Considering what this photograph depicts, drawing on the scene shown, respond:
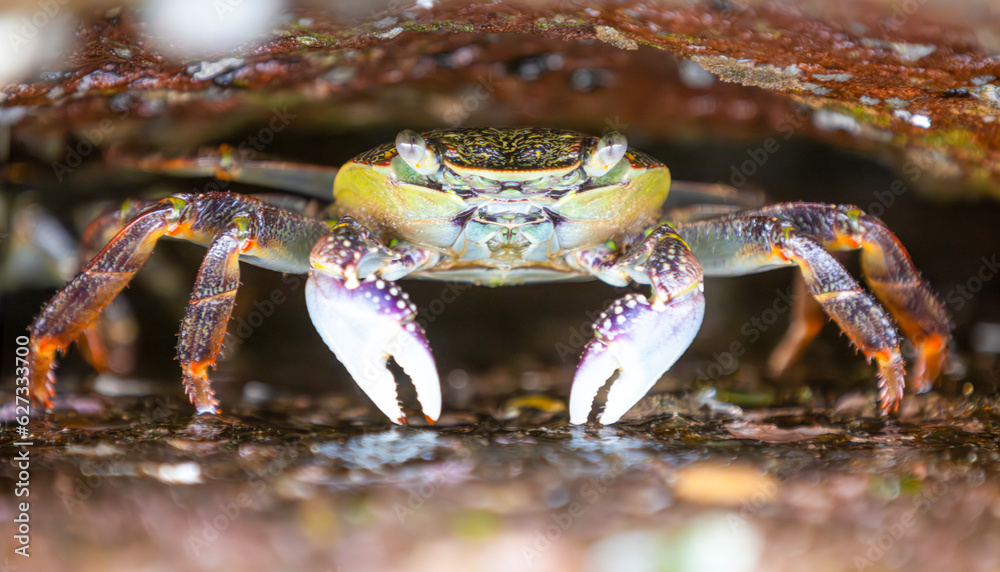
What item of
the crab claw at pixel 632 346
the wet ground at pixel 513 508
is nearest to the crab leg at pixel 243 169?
the wet ground at pixel 513 508

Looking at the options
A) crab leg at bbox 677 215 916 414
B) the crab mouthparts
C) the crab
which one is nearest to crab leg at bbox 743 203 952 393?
the crab

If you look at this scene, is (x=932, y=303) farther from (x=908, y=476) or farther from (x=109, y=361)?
(x=109, y=361)

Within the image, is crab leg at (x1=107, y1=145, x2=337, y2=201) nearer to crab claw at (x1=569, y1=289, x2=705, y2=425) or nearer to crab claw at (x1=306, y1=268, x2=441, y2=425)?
crab claw at (x1=306, y1=268, x2=441, y2=425)

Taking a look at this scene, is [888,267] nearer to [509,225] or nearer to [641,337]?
[641,337]

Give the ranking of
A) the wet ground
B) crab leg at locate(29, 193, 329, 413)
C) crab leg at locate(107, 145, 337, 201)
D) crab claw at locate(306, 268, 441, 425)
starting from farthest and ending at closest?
crab leg at locate(107, 145, 337, 201) < crab leg at locate(29, 193, 329, 413) < crab claw at locate(306, 268, 441, 425) < the wet ground

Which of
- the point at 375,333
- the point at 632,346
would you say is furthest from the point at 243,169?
the point at 632,346

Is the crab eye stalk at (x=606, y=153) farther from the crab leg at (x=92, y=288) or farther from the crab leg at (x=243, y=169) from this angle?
the crab leg at (x=92, y=288)

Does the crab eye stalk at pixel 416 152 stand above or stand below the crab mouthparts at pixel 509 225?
above
